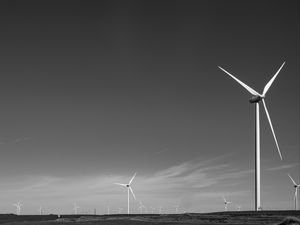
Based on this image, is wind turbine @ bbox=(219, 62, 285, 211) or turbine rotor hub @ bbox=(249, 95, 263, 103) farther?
turbine rotor hub @ bbox=(249, 95, 263, 103)

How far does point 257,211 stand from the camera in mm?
98312

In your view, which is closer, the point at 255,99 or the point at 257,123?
the point at 257,123

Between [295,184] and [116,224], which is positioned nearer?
[116,224]

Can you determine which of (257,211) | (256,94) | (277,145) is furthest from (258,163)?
(256,94)

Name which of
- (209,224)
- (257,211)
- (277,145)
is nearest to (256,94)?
(277,145)

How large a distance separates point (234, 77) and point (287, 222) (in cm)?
6405

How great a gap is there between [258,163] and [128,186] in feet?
349

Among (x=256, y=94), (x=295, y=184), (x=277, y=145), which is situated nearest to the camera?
(x=277, y=145)

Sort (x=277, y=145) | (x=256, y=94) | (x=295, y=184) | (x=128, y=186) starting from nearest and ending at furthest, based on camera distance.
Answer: (x=277, y=145) → (x=256, y=94) → (x=295, y=184) → (x=128, y=186)

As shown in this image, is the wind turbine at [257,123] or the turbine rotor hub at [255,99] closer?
the wind turbine at [257,123]

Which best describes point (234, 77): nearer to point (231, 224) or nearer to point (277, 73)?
point (277, 73)

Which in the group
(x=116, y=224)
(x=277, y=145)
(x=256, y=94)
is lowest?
(x=116, y=224)

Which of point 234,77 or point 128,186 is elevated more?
point 234,77

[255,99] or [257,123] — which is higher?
[255,99]
